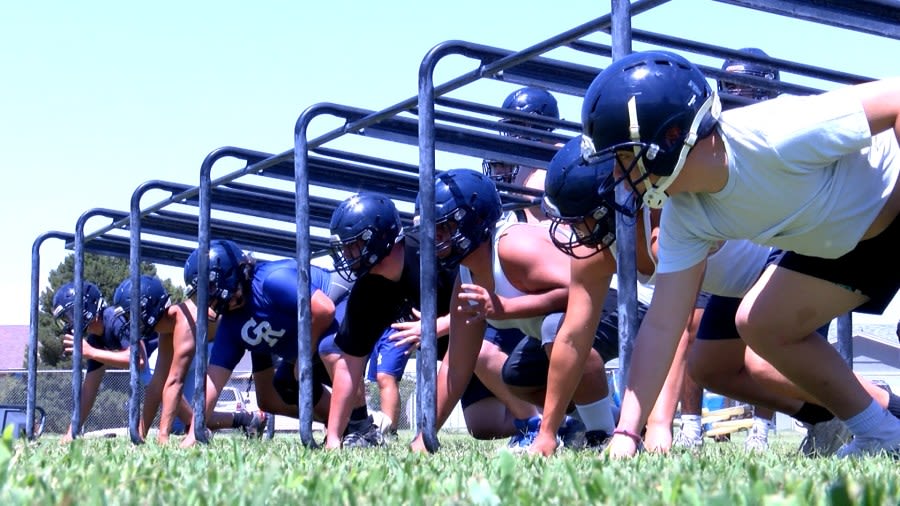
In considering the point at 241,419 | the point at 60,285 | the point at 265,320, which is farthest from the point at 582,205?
the point at 60,285

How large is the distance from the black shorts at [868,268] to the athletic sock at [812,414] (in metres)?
1.08

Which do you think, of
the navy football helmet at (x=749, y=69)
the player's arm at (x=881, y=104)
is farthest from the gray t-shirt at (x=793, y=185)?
the navy football helmet at (x=749, y=69)

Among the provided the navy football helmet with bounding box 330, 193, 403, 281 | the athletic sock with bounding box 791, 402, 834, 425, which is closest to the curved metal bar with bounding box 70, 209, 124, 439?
the navy football helmet with bounding box 330, 193, 403, 281

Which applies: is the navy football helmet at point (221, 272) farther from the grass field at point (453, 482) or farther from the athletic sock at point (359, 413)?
the grass field at point (453, 482)

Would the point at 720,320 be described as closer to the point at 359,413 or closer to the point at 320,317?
the point at 320,317

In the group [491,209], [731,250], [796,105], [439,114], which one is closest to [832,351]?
[731,250]

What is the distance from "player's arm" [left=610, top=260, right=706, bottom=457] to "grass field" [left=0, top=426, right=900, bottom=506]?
0.92 ft

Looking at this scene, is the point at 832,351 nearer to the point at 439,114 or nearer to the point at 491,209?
the point at 491,209

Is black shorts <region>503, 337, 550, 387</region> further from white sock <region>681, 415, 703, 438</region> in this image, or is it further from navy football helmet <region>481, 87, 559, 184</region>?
navy football helmet <region>481, 87, 559, 184</region>

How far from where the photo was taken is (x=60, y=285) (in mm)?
40875

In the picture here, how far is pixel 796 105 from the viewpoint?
4051 mm

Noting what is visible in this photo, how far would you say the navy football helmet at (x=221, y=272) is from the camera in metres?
8.75

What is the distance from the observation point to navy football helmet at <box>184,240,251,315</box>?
875cm

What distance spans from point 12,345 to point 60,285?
16606 mm
